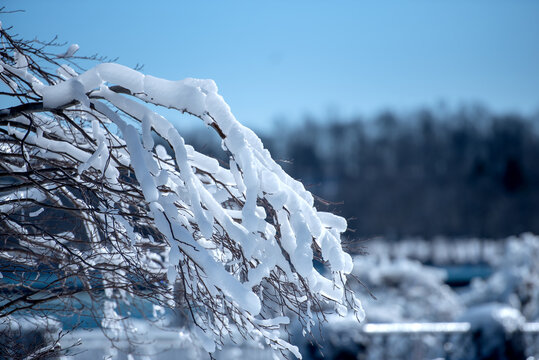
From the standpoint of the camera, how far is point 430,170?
68.1 m

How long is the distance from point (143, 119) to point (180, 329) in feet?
9.57

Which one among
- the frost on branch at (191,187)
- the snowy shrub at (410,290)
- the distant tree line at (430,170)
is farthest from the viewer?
the distant tree line at (430,170)

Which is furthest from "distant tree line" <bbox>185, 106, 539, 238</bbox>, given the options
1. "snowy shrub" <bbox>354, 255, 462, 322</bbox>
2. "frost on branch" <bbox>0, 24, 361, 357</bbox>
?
"frost on branch" <bbox>0, 24, 361, 357</bbox>

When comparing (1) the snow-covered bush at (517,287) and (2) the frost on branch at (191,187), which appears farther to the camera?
(1) the snow-covered bush at (517,287)

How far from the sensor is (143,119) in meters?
3.20

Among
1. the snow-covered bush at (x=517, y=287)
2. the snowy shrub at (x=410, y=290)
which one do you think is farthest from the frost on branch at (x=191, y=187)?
the snowy shrub at (x=410, y=290)

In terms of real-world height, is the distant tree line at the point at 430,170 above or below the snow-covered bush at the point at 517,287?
below

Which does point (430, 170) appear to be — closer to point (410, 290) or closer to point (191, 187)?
point (410, 290)

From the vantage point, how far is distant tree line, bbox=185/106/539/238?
55031mm

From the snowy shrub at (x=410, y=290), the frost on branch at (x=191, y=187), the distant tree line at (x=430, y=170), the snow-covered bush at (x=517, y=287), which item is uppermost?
the frost on branch at (x=191, y=187)

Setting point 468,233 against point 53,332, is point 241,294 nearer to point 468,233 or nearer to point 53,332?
point 53,332

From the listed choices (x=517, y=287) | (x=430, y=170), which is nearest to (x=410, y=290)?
(x=517, y=287)

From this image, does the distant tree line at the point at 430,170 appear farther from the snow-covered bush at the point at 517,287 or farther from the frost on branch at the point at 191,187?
the frost on branch at the point at 191,187

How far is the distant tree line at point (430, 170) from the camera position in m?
55.0
